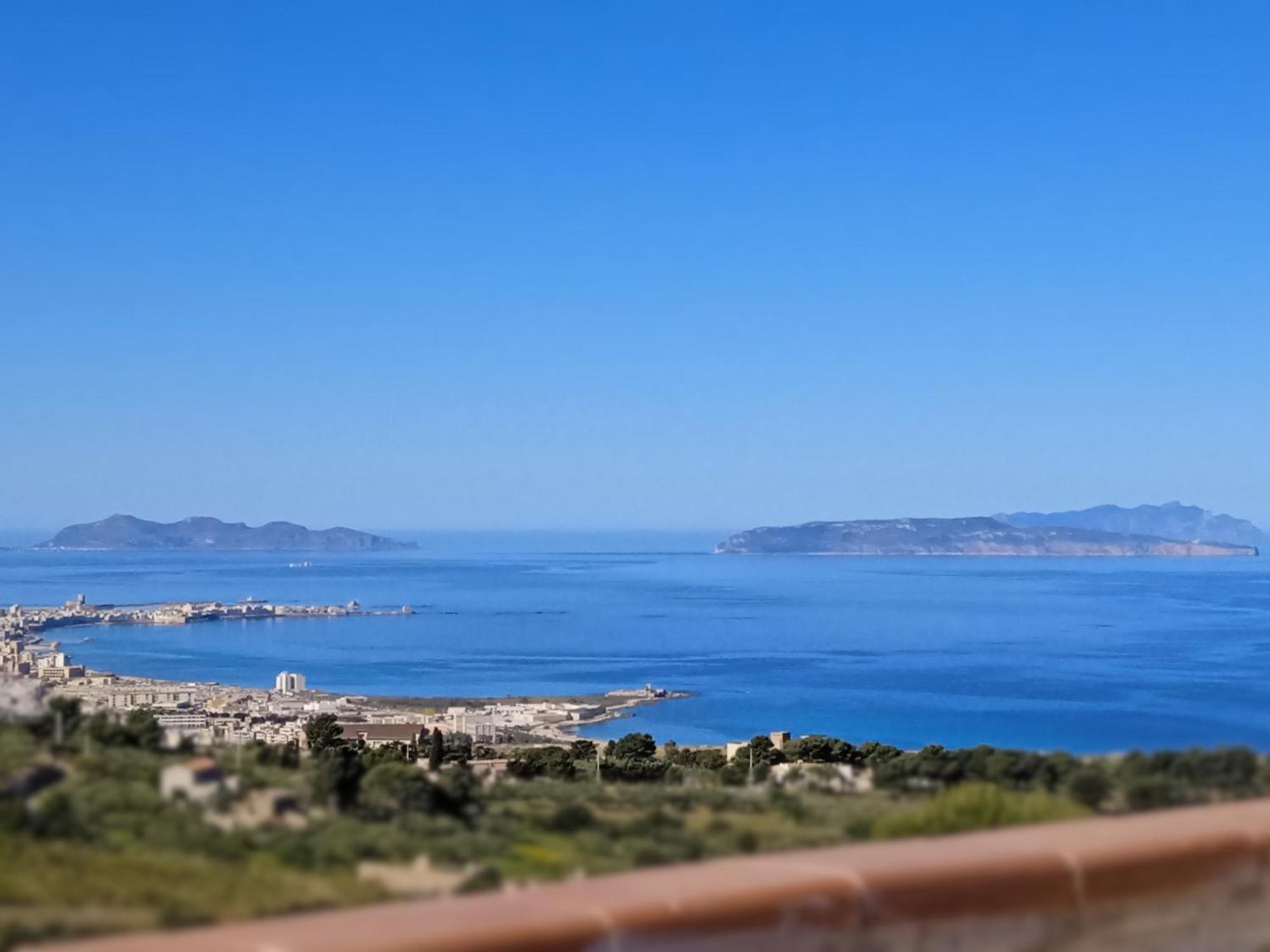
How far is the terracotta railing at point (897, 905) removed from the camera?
5.23 ft

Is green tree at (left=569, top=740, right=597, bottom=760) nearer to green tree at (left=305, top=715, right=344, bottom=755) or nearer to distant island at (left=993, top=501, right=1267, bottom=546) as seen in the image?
green tree at (left=305, top=715, right=344, bottom=755)

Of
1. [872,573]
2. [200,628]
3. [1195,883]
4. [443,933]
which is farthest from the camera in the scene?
[872,573]

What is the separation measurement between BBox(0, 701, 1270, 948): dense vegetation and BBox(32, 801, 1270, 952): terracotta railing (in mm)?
233

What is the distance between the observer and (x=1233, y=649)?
47.8m

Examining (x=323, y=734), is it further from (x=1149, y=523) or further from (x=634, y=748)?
(x=1149, y=523)

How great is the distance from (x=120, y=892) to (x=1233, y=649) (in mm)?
51740

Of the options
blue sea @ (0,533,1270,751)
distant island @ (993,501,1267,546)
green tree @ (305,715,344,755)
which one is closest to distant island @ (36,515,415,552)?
blue sea @ (0,533,1270,751)

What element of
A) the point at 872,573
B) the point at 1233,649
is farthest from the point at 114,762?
the point at 872,573

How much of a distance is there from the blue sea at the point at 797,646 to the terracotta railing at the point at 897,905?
0.76m

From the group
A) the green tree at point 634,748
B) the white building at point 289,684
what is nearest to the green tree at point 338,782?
the green tree at point 634,748

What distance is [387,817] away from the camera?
2438mm

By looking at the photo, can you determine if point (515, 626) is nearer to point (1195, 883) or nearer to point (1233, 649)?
point (1233, 649)

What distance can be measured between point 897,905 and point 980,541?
6283 inches

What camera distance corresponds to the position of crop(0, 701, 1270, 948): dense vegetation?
1.94 meters
